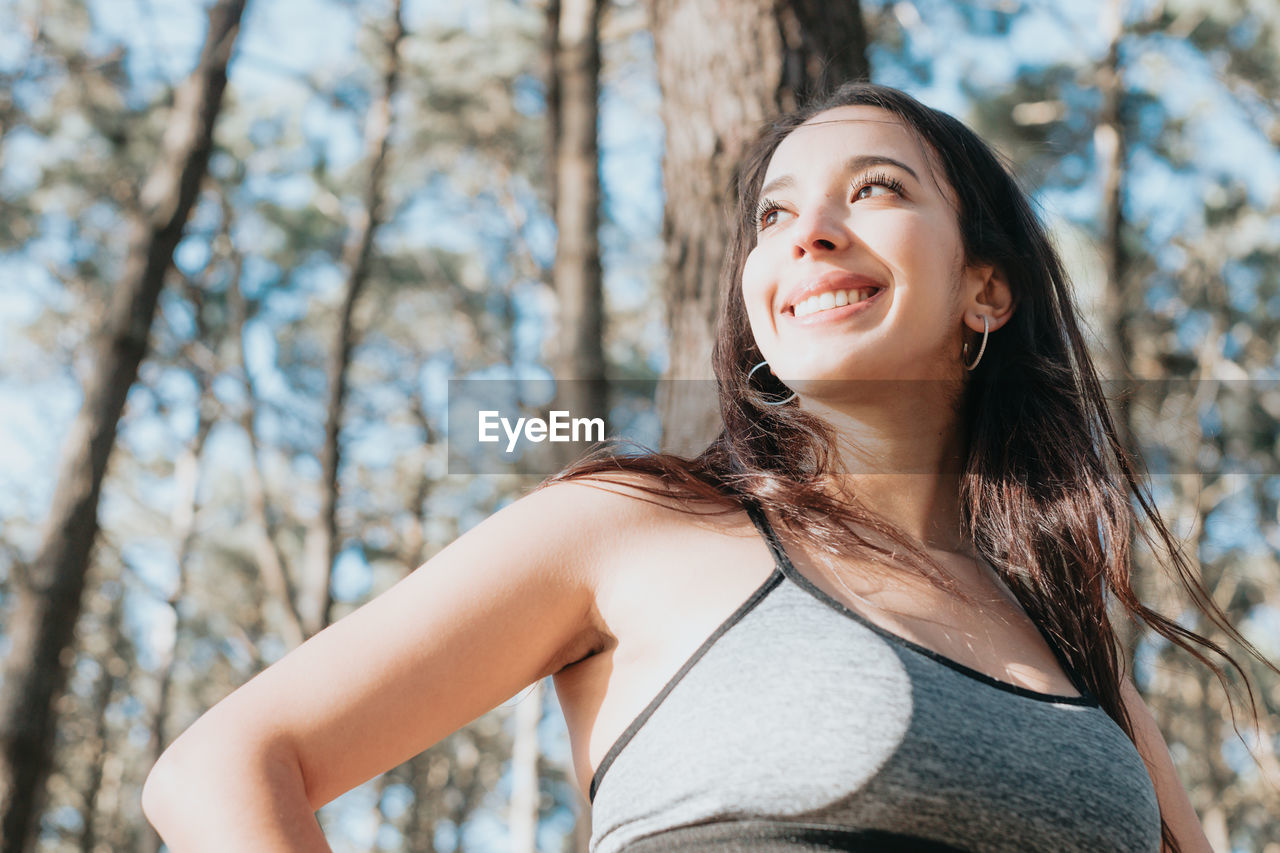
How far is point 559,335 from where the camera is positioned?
17.0 feet

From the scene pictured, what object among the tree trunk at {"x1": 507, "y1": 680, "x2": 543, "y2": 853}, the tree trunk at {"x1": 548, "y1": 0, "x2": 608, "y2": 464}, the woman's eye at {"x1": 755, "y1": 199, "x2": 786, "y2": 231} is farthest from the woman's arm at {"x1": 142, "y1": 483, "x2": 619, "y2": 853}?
the tree trunk at {"x1": 507, "y1": 680, "x2": 543, "y2": 853}

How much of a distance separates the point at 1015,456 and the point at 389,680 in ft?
4.08

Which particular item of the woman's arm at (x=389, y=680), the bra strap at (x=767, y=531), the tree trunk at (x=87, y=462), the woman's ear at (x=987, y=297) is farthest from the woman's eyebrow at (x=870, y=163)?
the tree trunk at (x=87, y=462)

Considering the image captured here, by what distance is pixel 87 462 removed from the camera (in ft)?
17.2

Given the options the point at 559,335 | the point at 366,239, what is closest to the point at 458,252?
the point at 366,239

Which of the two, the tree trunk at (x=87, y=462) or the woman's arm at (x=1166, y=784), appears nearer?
the woman's arm at (x=1166, y=784)

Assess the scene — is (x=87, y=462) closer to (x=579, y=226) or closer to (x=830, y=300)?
(x=579, y=226)

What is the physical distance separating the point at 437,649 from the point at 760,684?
0.39 meters

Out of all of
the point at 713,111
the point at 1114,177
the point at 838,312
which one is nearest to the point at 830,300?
the point at 838,312

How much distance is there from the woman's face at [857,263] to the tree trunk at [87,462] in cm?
419

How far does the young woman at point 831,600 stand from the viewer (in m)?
1.28

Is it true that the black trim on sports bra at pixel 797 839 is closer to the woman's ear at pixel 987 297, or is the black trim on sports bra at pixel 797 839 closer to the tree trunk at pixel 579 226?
the woman's ear at pixel 987 297

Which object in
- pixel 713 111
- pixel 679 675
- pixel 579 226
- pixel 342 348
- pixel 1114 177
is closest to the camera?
pixel 679 675

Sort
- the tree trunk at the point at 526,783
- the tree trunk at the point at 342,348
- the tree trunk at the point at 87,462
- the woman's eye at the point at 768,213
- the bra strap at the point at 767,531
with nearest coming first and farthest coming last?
the bra strap at the point at 767,531 < the woman's eye at the point at 768,213 < the tree trunk at the point at 87,462 < the tree trunk at the point at 342,348 < the tree trunk at the point at 526,783
